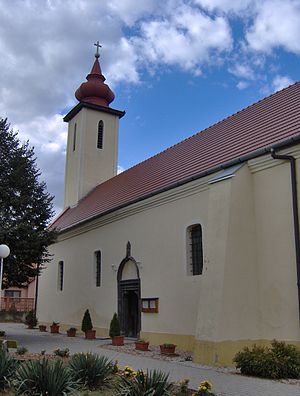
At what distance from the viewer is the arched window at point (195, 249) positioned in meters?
15.4

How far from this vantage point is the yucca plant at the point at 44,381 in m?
6.84

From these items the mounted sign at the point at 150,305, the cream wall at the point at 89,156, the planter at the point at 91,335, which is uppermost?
the cream wall at the point at 89,156

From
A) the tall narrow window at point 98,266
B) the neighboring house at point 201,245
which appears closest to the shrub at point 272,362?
the neighboring house at point 201,245

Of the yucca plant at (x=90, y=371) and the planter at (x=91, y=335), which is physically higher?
the yucca plant at (x=90, y=371)

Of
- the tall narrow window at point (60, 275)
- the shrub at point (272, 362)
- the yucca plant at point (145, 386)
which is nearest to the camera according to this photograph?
the yucca plant at point (145, 386)

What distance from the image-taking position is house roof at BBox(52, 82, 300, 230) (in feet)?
46.1

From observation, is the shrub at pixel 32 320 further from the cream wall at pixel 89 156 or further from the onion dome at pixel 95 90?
the onion dome at pixel 95 90

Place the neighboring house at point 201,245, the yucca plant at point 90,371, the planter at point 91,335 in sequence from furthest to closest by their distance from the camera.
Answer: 1. the planter at point 91,335
2. the neighboring house at point 201,245
3. the yucca plant at point 90,371

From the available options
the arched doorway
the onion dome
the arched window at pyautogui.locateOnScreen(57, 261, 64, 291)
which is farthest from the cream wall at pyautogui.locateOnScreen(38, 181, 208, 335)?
the onion dome

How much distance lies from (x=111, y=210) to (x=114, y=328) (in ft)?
17.4

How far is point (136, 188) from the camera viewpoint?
20797mm

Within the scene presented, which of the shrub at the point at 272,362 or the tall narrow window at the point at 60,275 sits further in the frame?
the tall narrow window at the point at 60,275

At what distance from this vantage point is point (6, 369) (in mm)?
8000

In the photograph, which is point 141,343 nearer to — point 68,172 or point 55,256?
point 55,256
